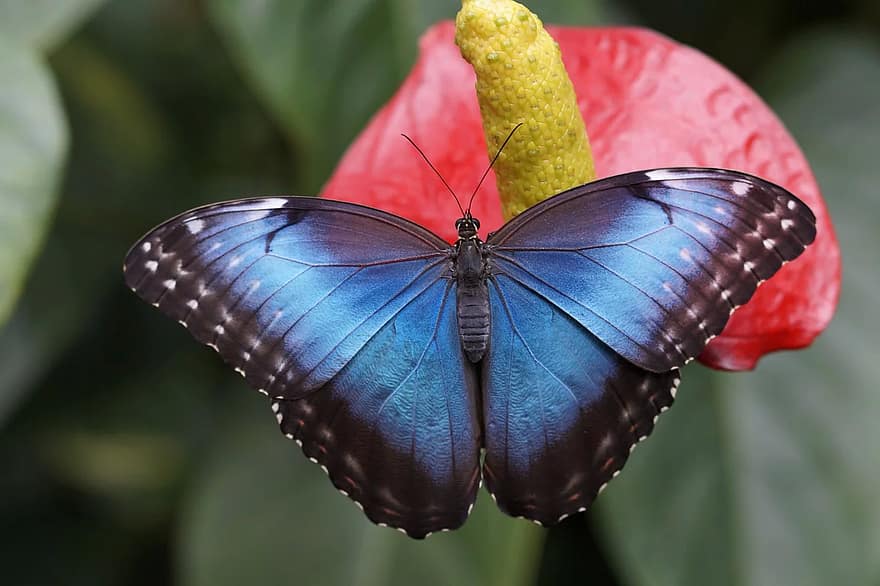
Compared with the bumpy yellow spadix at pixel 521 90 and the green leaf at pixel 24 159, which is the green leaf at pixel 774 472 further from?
the green leaf at pixel 24 159

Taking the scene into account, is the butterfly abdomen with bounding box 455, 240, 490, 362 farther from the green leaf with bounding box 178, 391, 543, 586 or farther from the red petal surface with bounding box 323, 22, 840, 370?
the green leaf with bounding box 178, 391, 543, 586

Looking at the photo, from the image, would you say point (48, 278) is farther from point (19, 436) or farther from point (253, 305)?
point (253, 305)

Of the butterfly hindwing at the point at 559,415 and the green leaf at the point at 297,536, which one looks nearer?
the butterfly hindwing at the point at 559,415

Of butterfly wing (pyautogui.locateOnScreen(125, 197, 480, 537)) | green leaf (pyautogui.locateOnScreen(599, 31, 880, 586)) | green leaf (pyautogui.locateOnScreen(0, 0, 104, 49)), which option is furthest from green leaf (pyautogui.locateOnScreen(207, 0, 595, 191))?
green leaf (pyautogui.locateOnScreen(599, 31, 880, 586))

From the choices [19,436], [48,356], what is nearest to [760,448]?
[48,356]

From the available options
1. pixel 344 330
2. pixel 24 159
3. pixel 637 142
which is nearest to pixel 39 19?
pixel 24 159

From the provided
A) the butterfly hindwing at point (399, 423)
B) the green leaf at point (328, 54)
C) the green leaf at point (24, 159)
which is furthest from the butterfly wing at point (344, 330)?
the green leaf at point (328, 54)
